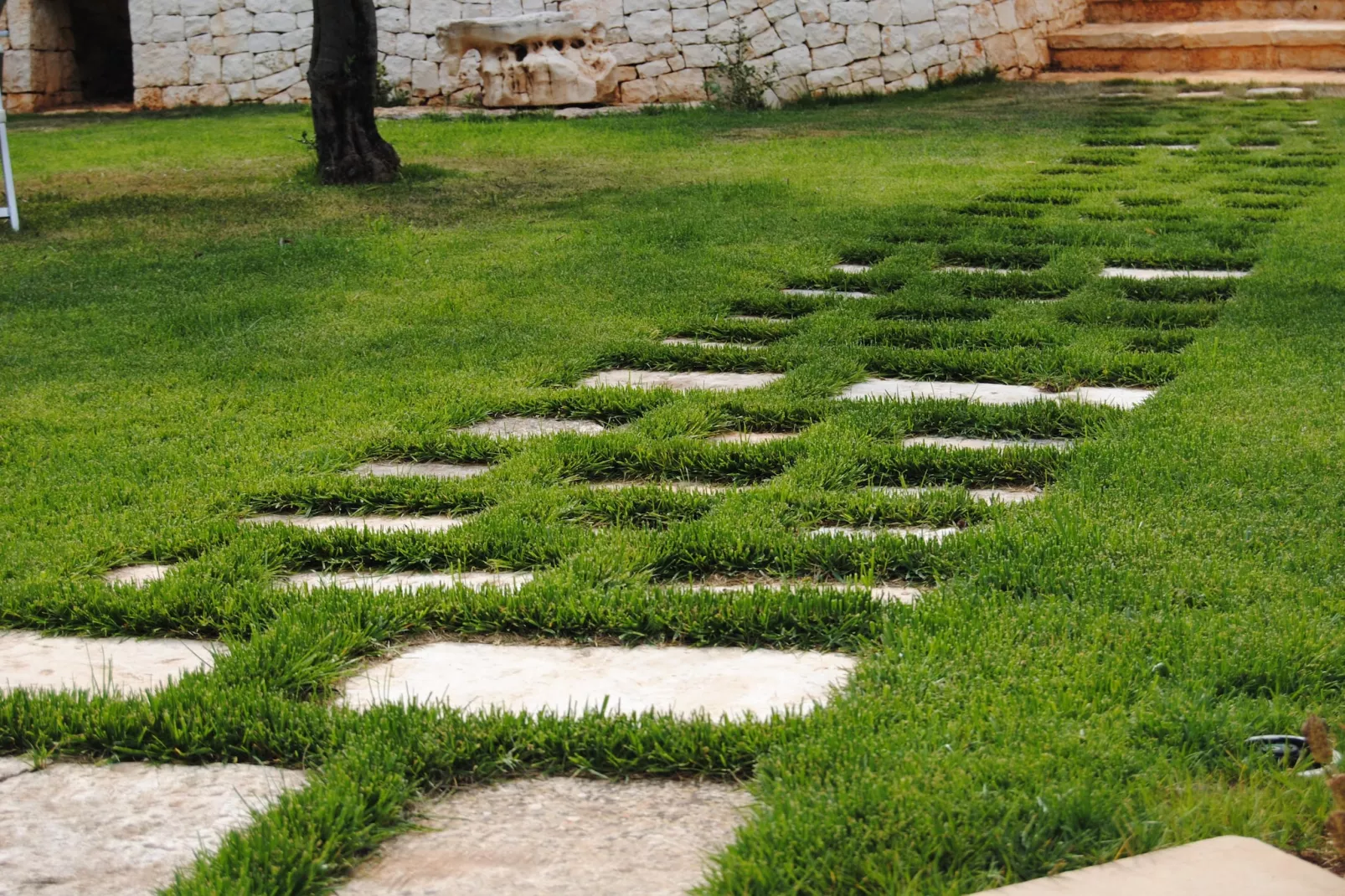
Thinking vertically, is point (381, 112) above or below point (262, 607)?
above

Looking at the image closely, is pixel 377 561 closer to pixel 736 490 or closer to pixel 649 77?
pixel 736 490

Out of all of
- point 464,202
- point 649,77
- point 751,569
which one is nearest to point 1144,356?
point 751,569

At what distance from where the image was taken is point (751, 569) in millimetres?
2420

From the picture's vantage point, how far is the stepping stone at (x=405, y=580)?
2357 mm

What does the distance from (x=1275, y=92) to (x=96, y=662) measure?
39.6 feet

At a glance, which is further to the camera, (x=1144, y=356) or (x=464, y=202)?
(x=464, y=202)

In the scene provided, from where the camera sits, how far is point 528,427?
134 inches

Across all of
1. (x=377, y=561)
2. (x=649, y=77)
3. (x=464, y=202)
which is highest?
(x=649, y=77)

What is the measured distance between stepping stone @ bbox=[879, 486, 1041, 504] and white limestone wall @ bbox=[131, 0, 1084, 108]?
10341mm

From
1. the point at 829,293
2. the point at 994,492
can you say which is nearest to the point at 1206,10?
the point at 829,293

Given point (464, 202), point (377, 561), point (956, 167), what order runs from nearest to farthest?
1. point (377, 561)
2. point (464, 202)
3. point (956, 167)

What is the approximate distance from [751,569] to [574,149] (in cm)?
759

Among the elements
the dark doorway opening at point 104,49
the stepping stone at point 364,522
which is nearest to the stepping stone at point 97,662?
the stepping stone at point 364,522

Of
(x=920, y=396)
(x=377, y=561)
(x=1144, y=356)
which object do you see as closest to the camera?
(x=377, y=561)
